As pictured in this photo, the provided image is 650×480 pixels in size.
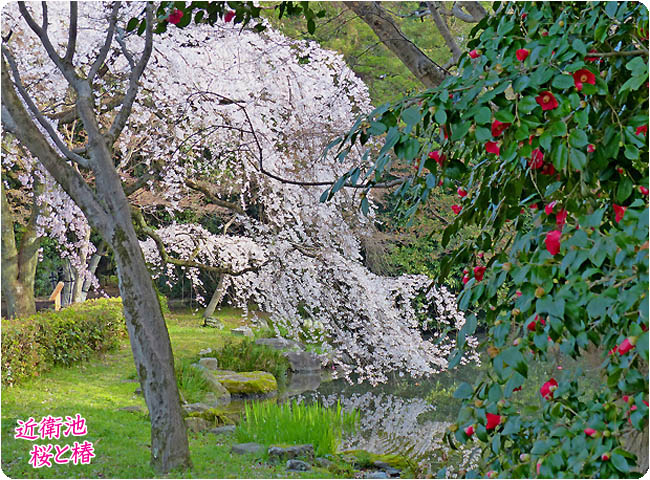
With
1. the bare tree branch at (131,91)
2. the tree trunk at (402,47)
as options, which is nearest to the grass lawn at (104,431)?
the bare tree branch at (131,91)

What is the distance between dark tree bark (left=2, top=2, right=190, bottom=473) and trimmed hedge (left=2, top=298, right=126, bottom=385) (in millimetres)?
2576

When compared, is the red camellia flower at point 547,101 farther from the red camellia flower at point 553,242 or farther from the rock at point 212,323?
the rock at point 212,323

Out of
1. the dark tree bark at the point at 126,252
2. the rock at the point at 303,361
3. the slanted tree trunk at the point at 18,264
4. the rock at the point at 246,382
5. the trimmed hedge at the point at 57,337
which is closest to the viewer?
the dark tree bark at the point at 126,252

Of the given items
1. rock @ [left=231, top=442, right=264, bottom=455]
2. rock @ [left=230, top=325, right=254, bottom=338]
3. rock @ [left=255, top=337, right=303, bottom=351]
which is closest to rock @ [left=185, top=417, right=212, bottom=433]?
rock @ [left=231, top=442, right=264, bottom=455]

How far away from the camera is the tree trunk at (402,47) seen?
2.38m

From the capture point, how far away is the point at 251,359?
777 centimetres

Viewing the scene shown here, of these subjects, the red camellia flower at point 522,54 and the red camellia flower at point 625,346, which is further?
the red camellia flower at point 522,54

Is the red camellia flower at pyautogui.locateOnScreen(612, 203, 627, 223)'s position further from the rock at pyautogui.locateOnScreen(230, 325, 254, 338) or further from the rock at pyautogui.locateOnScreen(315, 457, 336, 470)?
the rock at pyautogui.locateOnScreen(230, 325, 254, 338)

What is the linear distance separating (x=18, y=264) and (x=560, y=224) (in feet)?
22.4

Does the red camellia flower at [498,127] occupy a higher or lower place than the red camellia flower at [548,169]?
higher

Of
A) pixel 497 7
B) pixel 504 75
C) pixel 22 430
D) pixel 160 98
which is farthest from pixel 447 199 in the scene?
pixel 504 75

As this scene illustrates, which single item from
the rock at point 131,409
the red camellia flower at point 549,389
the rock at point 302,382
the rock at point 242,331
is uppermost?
the red camellia flower at point 549,389

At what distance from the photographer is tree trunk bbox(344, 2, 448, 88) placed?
2377 mm

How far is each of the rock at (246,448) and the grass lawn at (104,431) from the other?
0.07m
